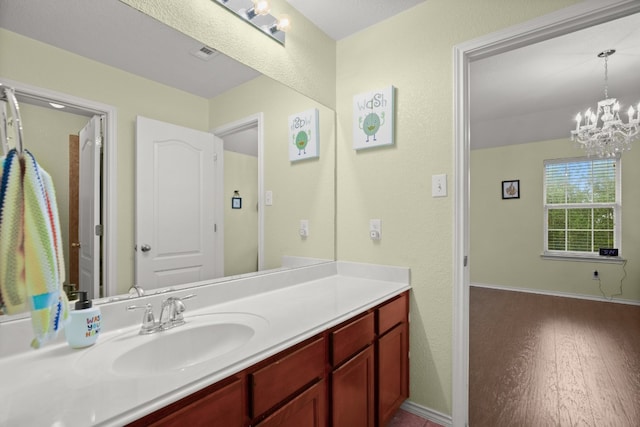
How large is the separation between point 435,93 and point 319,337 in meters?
1.46

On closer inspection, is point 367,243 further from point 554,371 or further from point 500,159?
point 500,159

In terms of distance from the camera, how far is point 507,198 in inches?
190

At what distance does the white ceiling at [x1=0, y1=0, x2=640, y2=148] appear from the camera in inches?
40.3

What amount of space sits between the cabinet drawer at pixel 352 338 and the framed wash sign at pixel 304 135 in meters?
1.08

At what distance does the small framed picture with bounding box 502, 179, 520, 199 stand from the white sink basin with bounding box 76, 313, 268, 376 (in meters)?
4.83

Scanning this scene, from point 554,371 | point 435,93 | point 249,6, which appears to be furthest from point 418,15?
point 554,371

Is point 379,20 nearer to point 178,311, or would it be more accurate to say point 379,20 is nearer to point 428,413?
point 178,311

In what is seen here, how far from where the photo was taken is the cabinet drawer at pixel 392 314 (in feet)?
4.97

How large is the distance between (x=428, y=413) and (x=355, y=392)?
73 centimetres

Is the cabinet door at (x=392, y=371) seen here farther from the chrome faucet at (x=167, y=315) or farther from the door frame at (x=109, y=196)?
the door frame at (x=109, y=196)

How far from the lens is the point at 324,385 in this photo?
1149 millimetres

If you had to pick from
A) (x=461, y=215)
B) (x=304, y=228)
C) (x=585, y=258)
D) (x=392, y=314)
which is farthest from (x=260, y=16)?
(x=585, y=258)

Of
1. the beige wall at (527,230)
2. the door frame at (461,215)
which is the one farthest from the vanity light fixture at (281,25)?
the beige wall at (527,230)

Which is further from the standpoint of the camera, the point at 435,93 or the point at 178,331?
the point at 435,93
